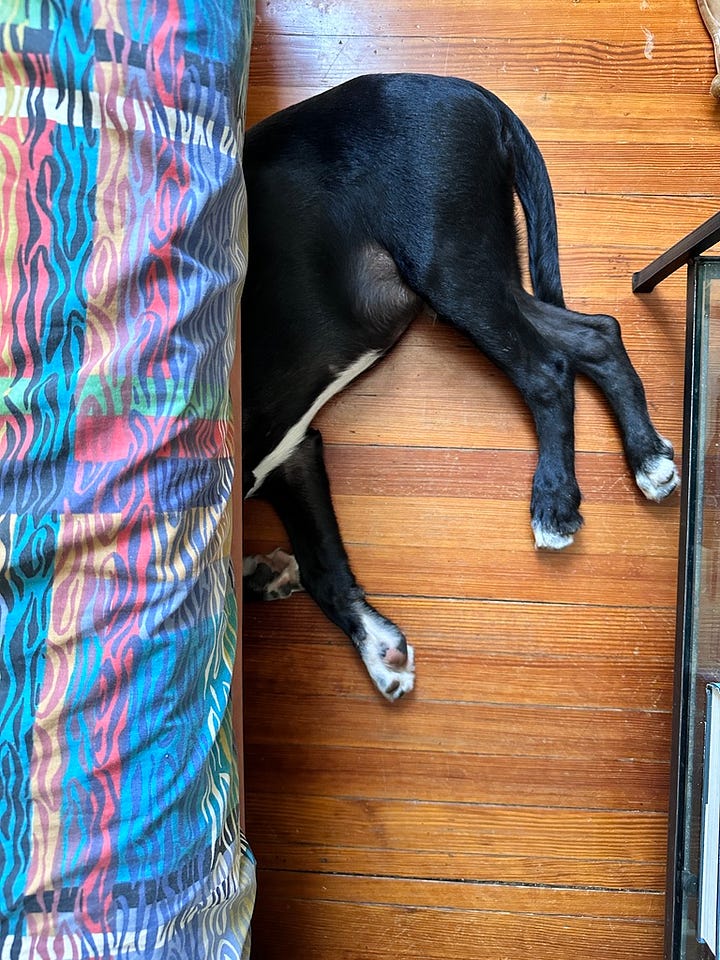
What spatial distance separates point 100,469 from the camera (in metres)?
0.80

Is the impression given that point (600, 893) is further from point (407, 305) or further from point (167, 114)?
point (167, 114)

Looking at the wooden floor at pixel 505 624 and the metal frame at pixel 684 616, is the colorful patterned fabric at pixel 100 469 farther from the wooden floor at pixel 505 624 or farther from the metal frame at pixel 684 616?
the metal frame at pixel 684 616

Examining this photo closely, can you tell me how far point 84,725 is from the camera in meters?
0.79

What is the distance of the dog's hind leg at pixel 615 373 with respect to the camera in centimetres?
127

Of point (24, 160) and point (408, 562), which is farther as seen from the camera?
point (408, 562)

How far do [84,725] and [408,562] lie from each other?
681 millimetres

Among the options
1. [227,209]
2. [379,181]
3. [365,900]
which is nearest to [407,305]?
[379,181]

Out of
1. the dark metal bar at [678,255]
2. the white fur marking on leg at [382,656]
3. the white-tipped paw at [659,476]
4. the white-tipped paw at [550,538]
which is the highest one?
the dark metal bar at [678,255]

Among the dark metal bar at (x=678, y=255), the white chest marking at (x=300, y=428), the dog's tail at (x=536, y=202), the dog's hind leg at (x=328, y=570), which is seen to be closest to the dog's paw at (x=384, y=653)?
the dog's hind leg at (x=328, y=570)

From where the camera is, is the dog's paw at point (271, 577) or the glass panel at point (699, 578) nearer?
the glass panel at point (699, 578)

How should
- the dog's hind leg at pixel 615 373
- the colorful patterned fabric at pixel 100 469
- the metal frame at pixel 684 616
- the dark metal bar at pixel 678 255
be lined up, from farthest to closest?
the dog's hind leg at pixel 615 373
the metal frame at pixel 684 616
the dark metal bar at pixel 678 255
the colorful patterned fabric at pixel 100 469

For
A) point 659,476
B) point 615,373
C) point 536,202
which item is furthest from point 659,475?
point 536,202

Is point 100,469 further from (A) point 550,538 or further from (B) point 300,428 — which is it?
(A) point 550,538

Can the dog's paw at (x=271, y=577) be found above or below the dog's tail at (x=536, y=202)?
below
